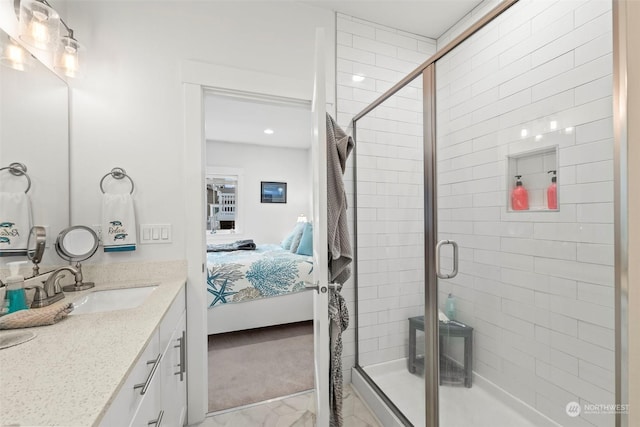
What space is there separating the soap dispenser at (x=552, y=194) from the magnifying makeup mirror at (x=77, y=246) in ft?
7.81

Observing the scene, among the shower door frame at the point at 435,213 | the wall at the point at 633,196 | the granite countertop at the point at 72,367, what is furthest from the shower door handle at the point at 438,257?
the granite countertop at the point at 72,367

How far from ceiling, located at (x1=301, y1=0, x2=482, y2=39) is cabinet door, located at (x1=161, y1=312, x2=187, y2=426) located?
7.34 feet

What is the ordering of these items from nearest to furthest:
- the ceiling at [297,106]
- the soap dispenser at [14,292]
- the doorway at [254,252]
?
the soap dispenser at [14,292] → the ceiling at [297,106] → the doorway at [254,252]

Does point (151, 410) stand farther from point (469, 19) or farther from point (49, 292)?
point (469, 19)

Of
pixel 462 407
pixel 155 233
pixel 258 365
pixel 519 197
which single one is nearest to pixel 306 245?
pixel 258 365

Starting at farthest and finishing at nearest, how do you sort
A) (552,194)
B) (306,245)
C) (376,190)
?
(306,245) → (376,190) → (552,194)

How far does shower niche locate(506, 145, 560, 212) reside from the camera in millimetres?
1356

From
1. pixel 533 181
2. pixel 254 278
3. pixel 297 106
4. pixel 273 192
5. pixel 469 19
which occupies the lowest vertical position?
pixel 254 278

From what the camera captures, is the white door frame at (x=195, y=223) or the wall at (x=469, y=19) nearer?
the white door frame at (x=195, y=223)

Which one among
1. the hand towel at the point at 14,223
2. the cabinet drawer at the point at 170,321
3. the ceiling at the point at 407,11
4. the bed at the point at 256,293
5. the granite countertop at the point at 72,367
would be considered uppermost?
the ceiling at the point at 407,11

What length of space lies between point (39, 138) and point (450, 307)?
7.67ft

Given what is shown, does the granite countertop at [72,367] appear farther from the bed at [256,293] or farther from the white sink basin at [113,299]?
the bed at [256,293]

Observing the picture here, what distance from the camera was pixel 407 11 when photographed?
6.41 feet

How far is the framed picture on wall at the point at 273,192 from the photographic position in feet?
18.4
